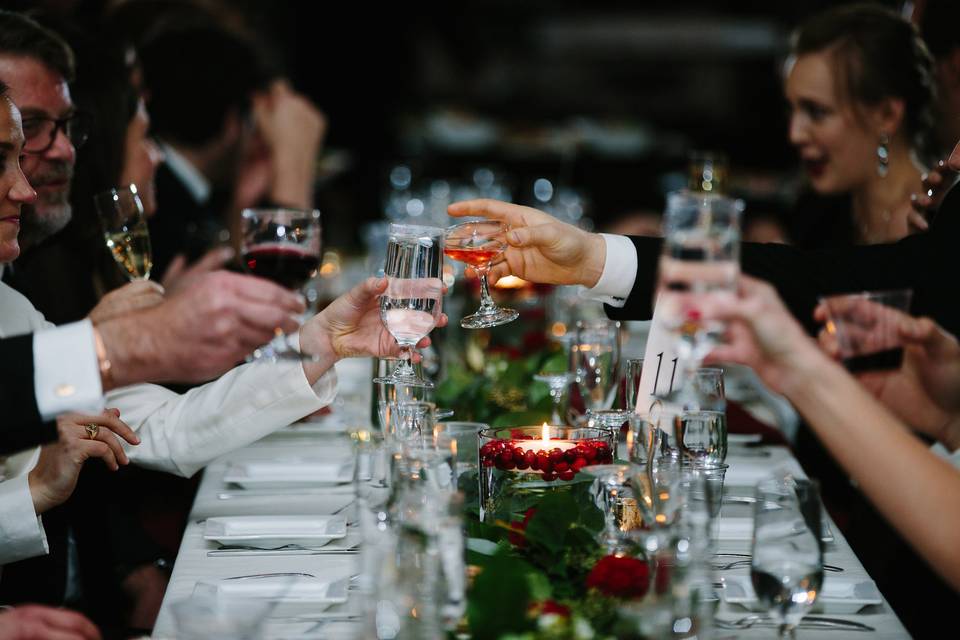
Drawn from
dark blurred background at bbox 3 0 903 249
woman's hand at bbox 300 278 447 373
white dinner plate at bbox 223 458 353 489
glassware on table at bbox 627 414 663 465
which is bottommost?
white dinner plate at bbox 223 458 353 489

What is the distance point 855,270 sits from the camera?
2.17 meters

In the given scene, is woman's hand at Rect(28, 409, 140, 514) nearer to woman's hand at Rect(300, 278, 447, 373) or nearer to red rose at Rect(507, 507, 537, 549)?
woman's hand at Rect(300, 278, 447, 373)

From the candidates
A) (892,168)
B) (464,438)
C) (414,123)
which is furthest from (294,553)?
(414,123)

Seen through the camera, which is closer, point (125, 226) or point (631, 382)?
point (631, 382)

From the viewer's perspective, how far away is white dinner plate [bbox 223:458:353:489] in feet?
6.54

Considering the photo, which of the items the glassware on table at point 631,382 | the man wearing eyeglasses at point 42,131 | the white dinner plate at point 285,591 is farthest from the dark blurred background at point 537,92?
the white dinner plate at point 285,591

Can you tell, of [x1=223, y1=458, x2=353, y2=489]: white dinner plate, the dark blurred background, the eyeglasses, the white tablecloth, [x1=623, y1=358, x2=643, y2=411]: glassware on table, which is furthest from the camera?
the dark blurred background

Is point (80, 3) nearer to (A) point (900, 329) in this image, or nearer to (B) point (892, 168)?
(B) point (892, 168)

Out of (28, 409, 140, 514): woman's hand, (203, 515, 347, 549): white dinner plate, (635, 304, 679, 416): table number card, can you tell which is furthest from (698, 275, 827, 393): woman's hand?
(28, 409, 140, 514): woman's hand

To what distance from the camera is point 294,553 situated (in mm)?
1591

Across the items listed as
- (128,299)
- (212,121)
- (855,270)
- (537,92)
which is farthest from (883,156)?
(537,92)

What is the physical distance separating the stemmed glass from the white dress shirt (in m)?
0.27

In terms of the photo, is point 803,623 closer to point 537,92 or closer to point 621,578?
point 621,578

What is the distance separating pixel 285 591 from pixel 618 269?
90cm
